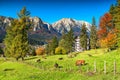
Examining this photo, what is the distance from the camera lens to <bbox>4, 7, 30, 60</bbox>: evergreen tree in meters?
86.9

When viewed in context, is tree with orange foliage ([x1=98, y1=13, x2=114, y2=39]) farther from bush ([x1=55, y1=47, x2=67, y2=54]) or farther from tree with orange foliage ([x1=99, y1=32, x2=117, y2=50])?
bush ([x1=55, y1=47, x2=67, y2=54])

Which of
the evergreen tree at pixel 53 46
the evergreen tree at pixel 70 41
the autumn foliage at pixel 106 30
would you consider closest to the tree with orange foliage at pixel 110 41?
the autumn foliage at pixel 106 30

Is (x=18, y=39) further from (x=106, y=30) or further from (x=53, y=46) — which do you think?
(x=53, y=46)

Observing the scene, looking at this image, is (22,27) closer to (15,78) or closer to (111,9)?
(111,9)

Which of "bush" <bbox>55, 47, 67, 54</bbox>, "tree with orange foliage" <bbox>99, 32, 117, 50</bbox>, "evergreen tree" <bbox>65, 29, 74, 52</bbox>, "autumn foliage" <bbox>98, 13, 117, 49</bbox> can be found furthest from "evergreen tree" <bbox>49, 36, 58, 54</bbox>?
"tree with orange foliage" <bbox>99, 32, 117, 50</bbox>

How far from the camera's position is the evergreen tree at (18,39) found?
285 feet

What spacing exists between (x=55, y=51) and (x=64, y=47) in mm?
5461

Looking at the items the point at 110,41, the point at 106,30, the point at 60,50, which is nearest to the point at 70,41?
the point at 60,50

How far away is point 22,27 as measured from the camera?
88125 mm

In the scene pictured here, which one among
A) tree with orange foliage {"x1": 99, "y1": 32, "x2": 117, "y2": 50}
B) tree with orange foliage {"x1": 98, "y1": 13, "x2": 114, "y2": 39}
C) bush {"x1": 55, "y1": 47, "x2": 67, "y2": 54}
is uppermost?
tree with orange foliage {"x1": 98, "y1": 13, "x2": 114, "y2": 39}

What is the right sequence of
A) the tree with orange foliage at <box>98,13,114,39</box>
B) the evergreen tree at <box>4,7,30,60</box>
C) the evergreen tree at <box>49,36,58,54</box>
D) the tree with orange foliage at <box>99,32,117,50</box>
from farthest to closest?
the evergreen tree at <box>49,36,58,54</box>, the tree with orange foliage at <box>98,13,114,39</box>, the tree with orange foliage at <box>99,32,117,50</box>, the evergreen tree at <box>4,7,30,60</box>

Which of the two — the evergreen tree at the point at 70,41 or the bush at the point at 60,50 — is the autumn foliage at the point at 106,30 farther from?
the bush at the point at 60,50

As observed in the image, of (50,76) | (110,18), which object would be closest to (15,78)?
(50,76)

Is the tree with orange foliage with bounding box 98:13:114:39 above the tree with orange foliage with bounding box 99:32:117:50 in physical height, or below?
above
